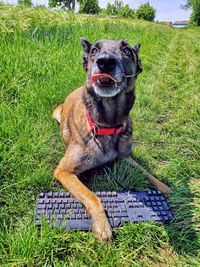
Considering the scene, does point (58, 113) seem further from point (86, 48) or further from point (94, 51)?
point (94, 51)

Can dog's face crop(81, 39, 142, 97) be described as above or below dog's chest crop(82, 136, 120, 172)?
above

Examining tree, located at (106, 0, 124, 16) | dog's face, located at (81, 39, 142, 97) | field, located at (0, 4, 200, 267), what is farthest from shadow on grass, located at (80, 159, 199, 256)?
tree, located at (106, 0, 124, 16)

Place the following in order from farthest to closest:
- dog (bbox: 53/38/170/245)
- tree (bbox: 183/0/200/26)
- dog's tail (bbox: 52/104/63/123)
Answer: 1. tree (bbox: 183/0/200/26)
2. dog's tail (bbox: 52/104/63/123)
3. dog (bbox: 53/38/170/245)

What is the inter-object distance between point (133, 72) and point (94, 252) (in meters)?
1.70

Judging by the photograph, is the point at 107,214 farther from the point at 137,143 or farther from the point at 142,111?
the point at 142,111

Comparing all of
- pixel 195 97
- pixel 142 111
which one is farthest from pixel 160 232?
pixel 195 97

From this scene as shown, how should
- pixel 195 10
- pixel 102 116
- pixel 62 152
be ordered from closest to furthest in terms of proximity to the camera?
pixel 102 116
pixel 62 152
pixel 195 10

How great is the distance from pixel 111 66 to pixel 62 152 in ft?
3.81

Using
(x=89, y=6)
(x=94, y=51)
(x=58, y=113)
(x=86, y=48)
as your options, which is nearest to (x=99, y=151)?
(x=94, y=51)

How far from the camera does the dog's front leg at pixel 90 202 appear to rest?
2.06m

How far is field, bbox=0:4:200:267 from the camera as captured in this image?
6.42ft

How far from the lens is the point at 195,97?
4.86 metres

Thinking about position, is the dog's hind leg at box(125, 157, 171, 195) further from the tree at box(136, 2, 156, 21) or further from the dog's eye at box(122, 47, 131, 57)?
the tree at box(136, 2, 156, 21)

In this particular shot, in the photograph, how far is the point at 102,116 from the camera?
109 inches
